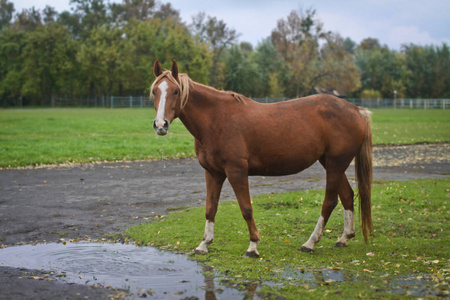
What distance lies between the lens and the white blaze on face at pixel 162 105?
609 centimetres

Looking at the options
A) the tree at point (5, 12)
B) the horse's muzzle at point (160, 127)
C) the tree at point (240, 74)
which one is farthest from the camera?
the tree at point (5, 12)

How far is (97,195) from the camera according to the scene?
1170cm

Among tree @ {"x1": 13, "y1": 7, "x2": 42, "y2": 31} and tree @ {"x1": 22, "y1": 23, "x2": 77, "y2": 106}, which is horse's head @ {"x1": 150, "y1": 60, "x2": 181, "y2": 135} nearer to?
tree @ {"x1": 22, "y1": 23, "x2": 77, "y2": 106}

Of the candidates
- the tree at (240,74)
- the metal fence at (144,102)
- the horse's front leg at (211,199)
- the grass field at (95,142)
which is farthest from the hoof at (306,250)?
the tree at (240,74)

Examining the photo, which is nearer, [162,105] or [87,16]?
[162,105]

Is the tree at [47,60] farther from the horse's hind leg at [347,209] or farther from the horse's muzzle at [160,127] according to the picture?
the horse's muzzle at [160,127]

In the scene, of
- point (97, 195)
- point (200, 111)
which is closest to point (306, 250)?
point (200, 111)

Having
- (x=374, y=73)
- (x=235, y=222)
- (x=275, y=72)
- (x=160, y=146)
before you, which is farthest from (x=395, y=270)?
(x=374, y=73)

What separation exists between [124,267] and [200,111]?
2390 mm

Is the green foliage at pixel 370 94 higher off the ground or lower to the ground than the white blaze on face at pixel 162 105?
higher

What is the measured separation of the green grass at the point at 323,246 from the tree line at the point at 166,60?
5703 cm

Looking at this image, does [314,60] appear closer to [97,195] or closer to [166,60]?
[166,60]

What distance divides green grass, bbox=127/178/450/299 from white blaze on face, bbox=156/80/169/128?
1.99m

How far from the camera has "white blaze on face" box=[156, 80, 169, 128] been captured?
20.0 ft
